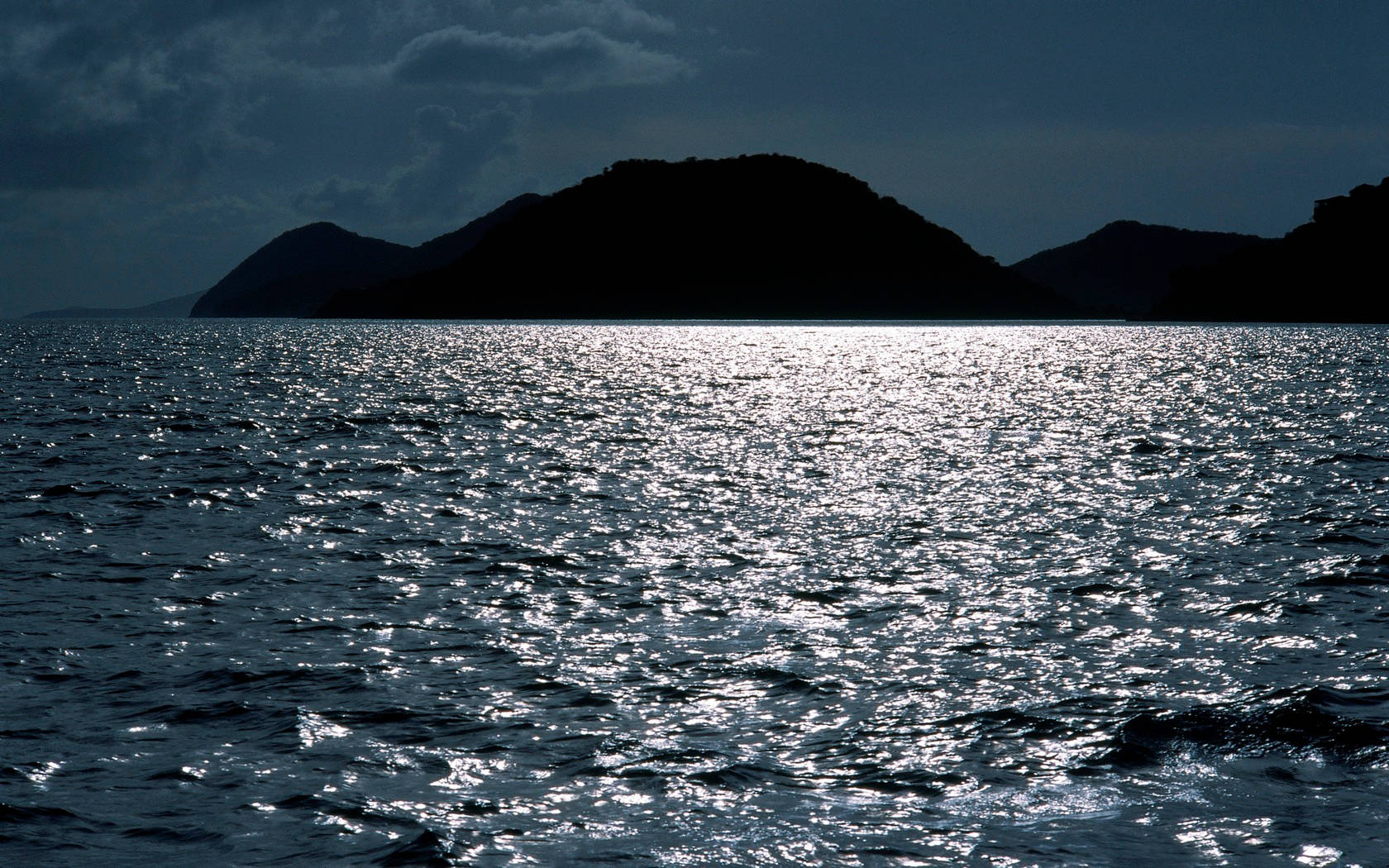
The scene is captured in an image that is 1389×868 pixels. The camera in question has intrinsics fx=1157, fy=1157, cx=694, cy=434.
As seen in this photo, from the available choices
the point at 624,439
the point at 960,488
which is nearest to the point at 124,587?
the point at 960,488

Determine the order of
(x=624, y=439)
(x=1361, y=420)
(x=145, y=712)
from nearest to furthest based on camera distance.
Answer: (x=145, y=712) < (x=624, y=439) < (x=1361, y=420)

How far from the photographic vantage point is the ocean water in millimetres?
10117

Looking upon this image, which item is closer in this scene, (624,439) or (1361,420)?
(624,439)

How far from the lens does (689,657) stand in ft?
50.8

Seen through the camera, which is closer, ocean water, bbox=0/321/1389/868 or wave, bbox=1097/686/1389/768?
ocean water, bbox=0/321/1389/868

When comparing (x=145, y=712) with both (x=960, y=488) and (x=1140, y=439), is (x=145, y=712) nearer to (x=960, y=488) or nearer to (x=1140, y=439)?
(x=960, y=488)

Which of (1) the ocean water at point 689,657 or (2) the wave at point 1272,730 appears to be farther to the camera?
(2) the wave at point 1272,730

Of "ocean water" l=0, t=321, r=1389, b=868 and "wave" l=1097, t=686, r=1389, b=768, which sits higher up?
"ocean water" l=0, t=321, r=1389, b=868

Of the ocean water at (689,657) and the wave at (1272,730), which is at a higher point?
the ocean water at (689,657)

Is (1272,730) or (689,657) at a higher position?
(689,657)

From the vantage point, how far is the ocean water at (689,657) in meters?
10.1

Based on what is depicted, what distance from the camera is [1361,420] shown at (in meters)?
52.8

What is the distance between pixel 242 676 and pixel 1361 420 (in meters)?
52.8

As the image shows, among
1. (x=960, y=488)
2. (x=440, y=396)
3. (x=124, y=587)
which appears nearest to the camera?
(x=124, y=587)
